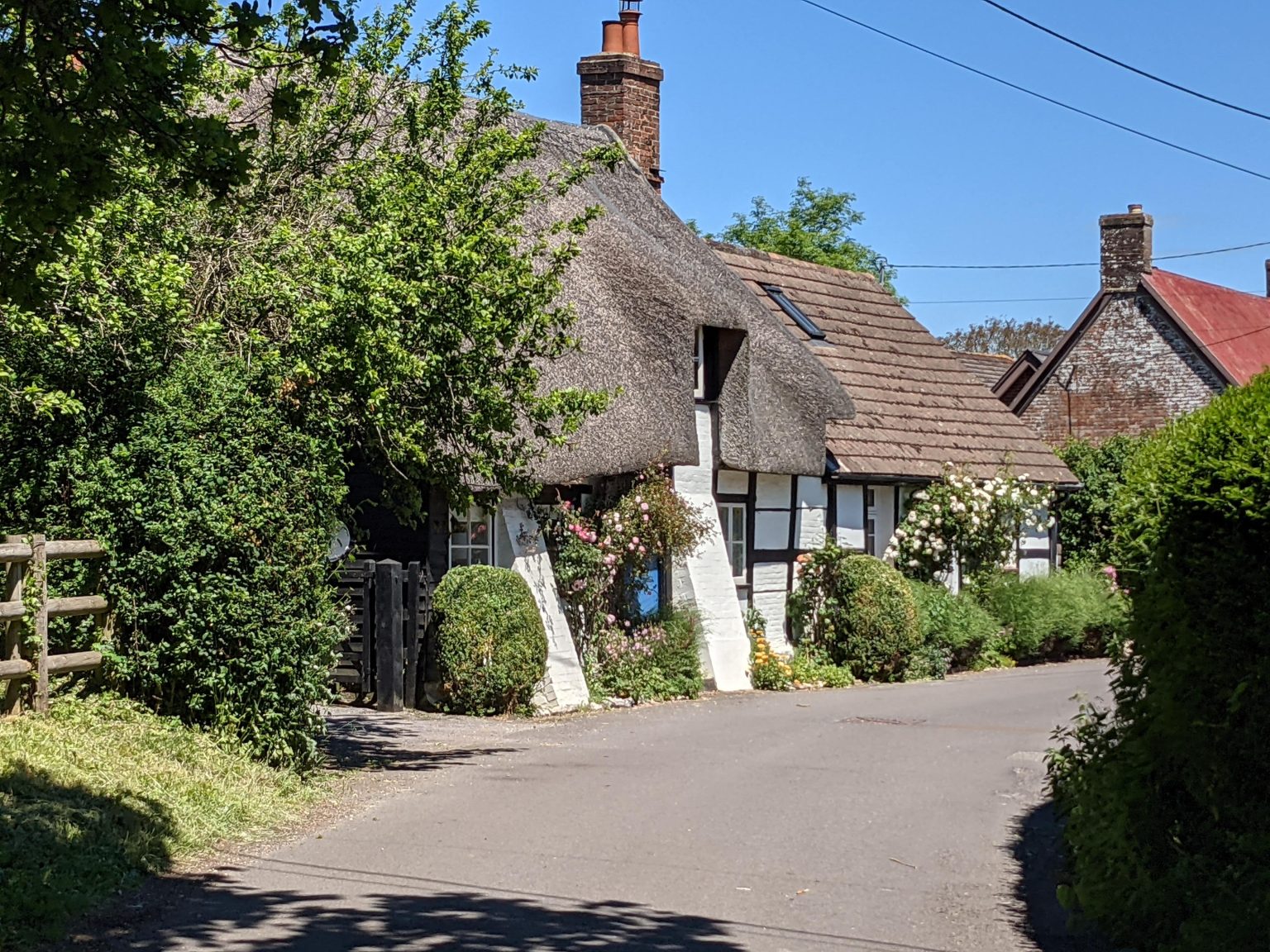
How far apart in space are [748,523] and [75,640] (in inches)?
500

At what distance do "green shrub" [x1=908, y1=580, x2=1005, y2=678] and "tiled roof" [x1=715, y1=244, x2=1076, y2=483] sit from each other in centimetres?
204

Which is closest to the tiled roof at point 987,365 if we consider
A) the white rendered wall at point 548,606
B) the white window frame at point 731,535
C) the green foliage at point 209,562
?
the white window frame at point 731,535

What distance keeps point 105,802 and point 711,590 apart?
483 inches

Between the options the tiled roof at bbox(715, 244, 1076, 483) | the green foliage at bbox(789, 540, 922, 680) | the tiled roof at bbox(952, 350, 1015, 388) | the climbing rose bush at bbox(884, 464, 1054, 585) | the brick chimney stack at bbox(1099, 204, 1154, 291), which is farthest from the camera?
the tiled roof at bbox(952, 350, 1015, 388)

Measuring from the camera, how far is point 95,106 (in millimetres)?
7355

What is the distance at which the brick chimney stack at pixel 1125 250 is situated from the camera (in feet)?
119

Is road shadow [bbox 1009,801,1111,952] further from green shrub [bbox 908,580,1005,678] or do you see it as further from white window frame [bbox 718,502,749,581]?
green shrub [bbox 908,580,1005,678]

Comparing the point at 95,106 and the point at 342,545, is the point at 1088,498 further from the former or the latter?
the point at 95,106

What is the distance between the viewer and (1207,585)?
6375 mm

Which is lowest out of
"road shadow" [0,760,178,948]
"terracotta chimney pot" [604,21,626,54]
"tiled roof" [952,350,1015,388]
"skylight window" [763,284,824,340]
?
"road shadow" [0,760,178,948]

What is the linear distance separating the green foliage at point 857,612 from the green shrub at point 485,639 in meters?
6.92

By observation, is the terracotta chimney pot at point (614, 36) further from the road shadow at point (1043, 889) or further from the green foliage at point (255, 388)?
the road shadow at point (1043, 889)

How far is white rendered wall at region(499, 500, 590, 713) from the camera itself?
17297 mm

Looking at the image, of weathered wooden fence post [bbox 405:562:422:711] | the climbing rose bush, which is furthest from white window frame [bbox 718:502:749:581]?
weathered wooden fence post [bbox 405:562:422:711]
